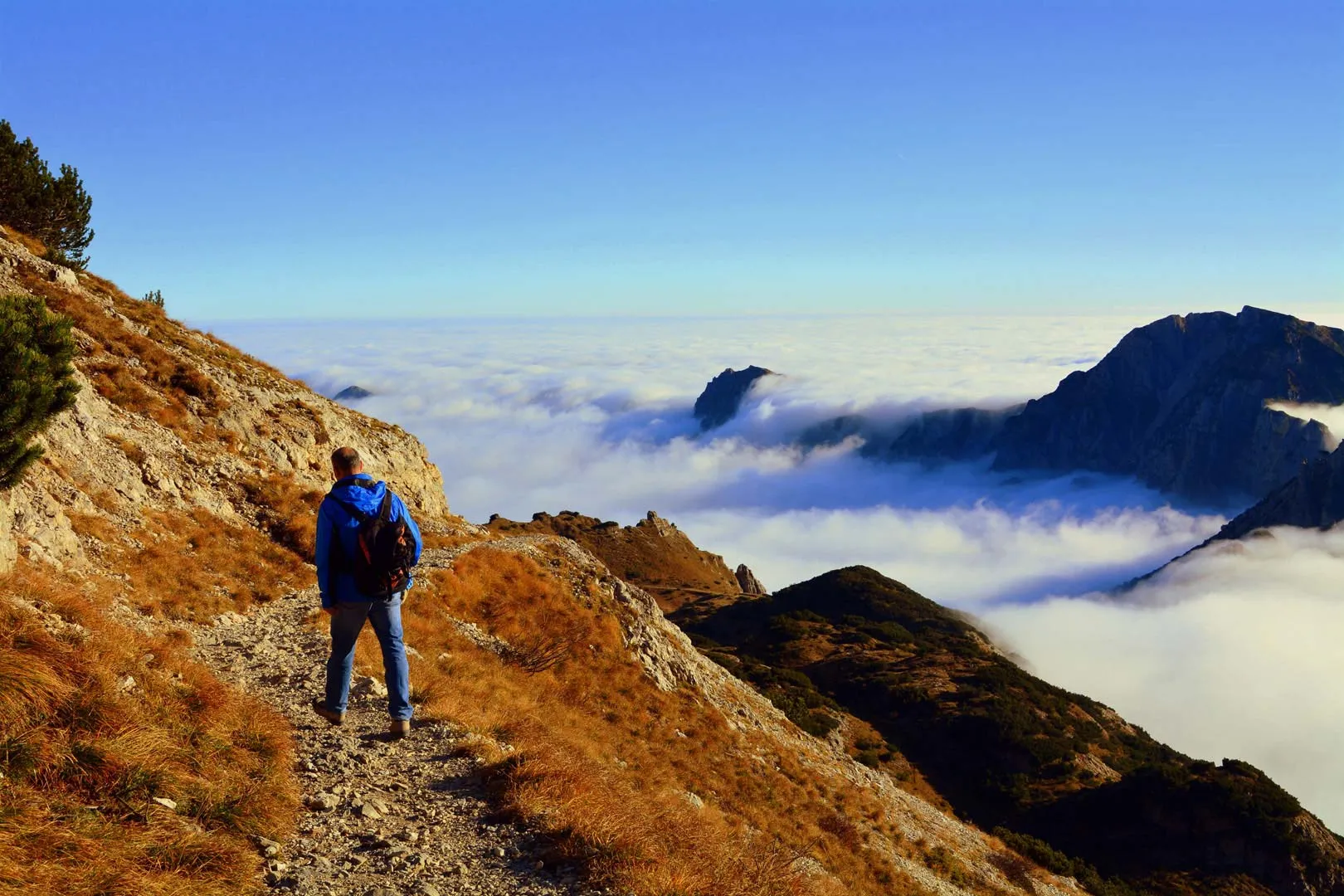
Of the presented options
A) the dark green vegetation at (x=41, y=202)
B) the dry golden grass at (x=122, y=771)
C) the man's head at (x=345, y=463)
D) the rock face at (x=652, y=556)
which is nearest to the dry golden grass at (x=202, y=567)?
the dry golden grass at (x=122, y=771)

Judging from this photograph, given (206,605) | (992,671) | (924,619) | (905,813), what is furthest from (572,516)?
(206,605)

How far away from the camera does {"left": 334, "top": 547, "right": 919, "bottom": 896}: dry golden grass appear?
26.2ft

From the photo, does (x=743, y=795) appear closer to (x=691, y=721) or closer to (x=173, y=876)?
(x=691, y=721)

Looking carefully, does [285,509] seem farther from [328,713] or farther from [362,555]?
[362,555]

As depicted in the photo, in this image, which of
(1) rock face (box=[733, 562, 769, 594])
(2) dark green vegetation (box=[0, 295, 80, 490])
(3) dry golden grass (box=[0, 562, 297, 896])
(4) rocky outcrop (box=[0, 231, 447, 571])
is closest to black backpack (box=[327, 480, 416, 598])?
(3) dry golden grass (box=[0, 562, 297, 896])

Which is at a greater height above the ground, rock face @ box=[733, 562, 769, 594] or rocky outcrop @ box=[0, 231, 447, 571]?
rocky outcrop @ box=[0, 231, 447, 571]

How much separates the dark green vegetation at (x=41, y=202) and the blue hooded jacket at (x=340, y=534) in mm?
30604

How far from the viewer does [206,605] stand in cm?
1494

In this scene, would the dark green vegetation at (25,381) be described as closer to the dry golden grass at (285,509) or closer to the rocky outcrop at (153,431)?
the rocky outcrop at (153,431)

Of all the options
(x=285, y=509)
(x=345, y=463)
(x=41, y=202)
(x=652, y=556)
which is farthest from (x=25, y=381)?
(x=652, y=556)

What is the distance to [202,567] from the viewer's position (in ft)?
54.6

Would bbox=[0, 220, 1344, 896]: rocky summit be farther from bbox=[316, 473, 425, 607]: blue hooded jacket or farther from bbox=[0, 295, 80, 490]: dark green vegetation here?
bbox=[316, 473, 425, 607]: blue hooded jacket

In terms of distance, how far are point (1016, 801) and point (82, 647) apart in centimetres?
5383

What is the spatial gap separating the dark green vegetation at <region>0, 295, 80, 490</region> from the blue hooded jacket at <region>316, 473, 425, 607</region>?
22.0 ft
